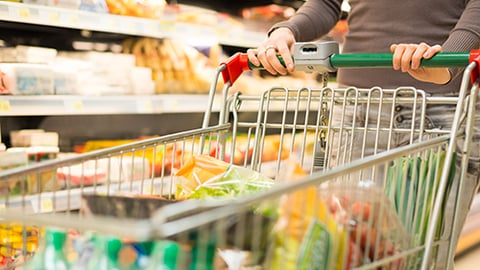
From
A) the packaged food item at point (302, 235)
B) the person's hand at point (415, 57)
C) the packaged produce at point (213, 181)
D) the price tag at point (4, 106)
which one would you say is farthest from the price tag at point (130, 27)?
the packaged food item at point (302, 235)

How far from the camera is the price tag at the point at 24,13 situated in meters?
1.89

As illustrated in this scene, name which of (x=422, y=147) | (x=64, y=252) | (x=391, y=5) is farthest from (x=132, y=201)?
(x=391, y=5)

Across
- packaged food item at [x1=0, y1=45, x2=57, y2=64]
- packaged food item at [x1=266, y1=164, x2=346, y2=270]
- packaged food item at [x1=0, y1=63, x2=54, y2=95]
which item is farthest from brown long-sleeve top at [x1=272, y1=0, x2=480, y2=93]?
packaged food item at [x1=0, y1=45, x2=57, y2=64]

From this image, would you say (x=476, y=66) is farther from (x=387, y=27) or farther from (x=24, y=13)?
(x=24, y=13)

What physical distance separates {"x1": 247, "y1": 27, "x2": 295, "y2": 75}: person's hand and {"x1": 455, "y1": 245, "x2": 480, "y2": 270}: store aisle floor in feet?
7.92

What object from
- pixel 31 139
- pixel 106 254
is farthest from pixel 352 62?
pixel 31 139

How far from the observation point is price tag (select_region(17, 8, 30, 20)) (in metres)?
1.89

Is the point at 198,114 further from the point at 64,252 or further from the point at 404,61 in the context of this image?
the point at 64,252

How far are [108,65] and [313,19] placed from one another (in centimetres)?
113

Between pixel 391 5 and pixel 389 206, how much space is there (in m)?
0.79

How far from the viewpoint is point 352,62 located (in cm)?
131

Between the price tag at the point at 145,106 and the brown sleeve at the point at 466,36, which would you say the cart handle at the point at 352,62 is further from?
the price tag at the point at 145,106

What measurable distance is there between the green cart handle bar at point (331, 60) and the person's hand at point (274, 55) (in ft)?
0.05

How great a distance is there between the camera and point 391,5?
159 cm
